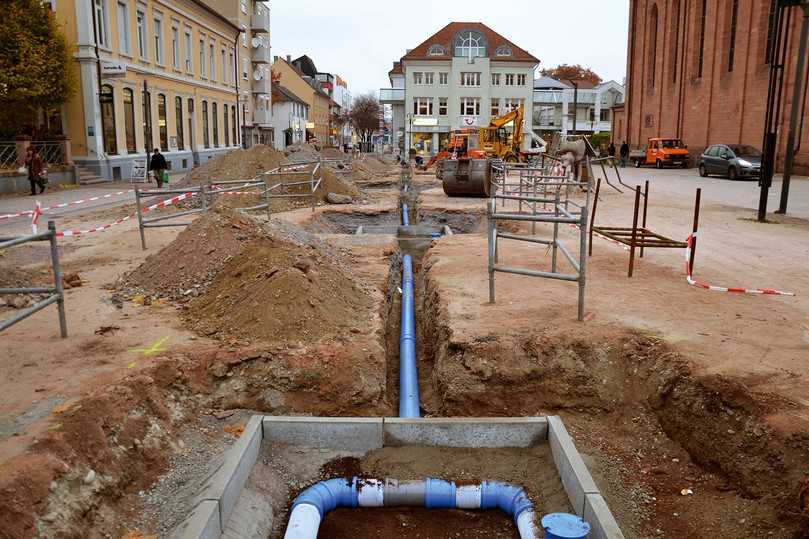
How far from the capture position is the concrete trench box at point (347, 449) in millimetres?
4512

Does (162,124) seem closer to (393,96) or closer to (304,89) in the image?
(393,96)

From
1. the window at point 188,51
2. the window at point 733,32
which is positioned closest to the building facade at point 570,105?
the window at point 733,32

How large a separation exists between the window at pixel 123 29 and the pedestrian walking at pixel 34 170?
29.2ft

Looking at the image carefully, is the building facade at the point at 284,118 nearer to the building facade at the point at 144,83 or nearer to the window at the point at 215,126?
the building facade at the point at 144,83

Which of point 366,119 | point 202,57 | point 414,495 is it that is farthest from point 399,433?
point 366,119

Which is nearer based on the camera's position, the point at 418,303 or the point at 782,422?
the point at 782,422

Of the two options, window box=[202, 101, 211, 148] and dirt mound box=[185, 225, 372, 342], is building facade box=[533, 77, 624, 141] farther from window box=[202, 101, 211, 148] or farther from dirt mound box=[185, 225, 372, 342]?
dirt mound box=[185, 225, 372, 342]

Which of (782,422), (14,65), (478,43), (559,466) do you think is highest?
(478,43)

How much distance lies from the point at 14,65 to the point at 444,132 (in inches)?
1900

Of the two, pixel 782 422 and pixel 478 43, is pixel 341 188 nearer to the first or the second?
pixel 782 422

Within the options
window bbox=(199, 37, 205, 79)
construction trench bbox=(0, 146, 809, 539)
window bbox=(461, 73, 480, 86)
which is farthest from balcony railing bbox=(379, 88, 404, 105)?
construction trench bbox=(0, 146, 809, 539)

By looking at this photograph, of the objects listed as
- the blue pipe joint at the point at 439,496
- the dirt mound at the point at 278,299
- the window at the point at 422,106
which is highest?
the window at the point at 422,106

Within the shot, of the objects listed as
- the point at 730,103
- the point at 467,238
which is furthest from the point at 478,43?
the point at 467,238

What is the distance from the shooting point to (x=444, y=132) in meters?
68.1
